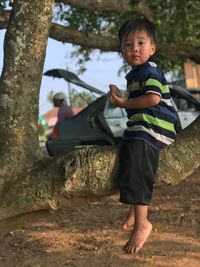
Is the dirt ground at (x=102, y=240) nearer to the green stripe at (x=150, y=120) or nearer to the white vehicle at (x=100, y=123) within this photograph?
the green stripe at (x=150, y=120)

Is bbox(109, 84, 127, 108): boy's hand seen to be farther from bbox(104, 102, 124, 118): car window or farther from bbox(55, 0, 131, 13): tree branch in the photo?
bbox(104, 102, 124, 118): car window

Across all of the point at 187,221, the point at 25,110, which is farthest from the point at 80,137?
the point at 25,110

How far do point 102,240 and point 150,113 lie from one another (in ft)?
9.01

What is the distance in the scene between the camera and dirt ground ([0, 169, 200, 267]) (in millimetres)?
4855

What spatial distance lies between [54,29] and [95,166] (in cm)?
366

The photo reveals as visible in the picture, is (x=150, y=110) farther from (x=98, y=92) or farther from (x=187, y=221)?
(x=98, y=92)

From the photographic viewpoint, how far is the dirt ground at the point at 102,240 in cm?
486

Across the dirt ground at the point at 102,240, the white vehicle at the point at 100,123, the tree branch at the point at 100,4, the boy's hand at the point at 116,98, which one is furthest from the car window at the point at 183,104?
the boy's hand at the point at 116,98

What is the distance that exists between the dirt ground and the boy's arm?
167 centimetres

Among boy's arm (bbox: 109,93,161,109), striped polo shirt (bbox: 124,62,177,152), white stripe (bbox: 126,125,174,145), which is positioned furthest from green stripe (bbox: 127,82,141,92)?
white stripe (bbox: 126,125,174,145)

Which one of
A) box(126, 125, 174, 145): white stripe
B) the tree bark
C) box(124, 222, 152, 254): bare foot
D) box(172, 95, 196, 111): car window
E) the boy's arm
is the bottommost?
box(124, 222, 152, 254): bare foot

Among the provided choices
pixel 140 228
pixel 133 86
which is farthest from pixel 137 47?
pixel 140 228

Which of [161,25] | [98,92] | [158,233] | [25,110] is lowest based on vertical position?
[158,233]

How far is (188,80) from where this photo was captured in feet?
90.7
